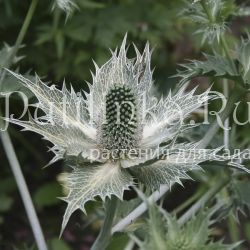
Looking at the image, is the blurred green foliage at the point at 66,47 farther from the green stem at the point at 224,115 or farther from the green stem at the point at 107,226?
the green stem at the point at 107,226

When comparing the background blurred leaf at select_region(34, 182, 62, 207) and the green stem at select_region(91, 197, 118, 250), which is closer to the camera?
the green stem at select_region(91, 197, 118, 250)

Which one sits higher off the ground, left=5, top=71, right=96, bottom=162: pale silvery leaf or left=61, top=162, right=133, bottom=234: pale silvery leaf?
left=5, top=71, right=96, bottom=162: pale silvery leaf

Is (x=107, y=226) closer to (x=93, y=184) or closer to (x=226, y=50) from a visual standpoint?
(x=93, y=184)

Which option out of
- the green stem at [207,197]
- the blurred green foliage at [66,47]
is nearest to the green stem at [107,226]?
the green stem at [207,197]

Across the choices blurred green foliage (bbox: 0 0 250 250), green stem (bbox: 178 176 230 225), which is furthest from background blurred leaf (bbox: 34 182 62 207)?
green stem (bbox: 178 176 230 225)

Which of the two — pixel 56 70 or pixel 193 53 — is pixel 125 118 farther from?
pixel 193 53

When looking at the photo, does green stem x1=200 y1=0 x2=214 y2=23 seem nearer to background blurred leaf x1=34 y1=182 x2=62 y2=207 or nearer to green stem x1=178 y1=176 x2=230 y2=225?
green stem x1=178 y1=176 x2=230 y2=225

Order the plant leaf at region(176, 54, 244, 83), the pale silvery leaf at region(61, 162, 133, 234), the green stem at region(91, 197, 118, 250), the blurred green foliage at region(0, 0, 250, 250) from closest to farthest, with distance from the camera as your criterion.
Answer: the pale silvery leaf at region(61, 162, 133, 234), the green stem at region(91, 197, 118, 250), the plant leaf at region(176, 54, 244, 83), the blurred green foliage at region(0, 0, 250, 250)

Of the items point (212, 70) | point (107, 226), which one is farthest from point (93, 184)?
point (212, 70)
